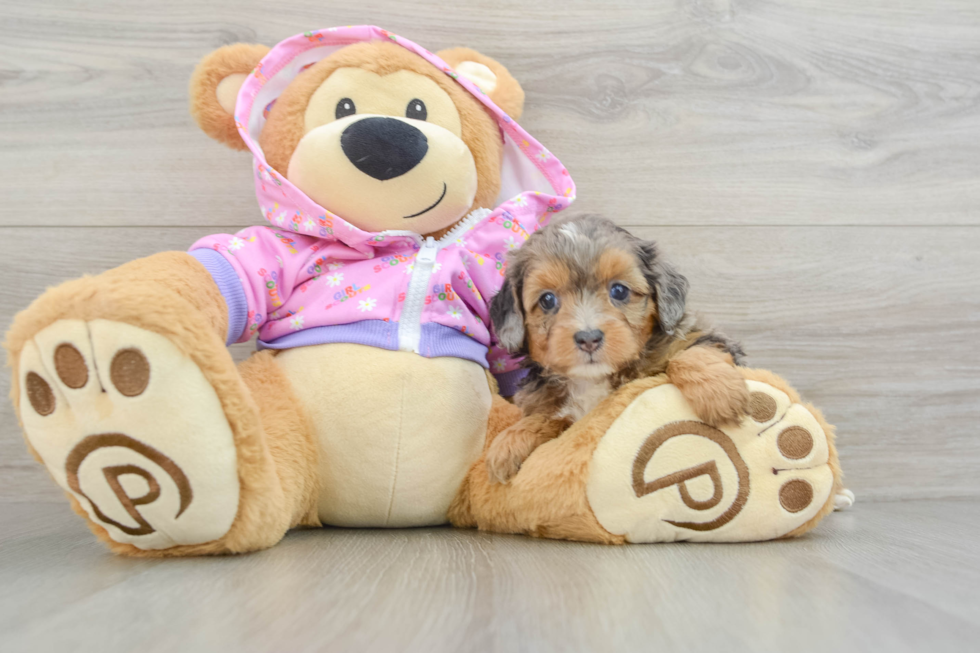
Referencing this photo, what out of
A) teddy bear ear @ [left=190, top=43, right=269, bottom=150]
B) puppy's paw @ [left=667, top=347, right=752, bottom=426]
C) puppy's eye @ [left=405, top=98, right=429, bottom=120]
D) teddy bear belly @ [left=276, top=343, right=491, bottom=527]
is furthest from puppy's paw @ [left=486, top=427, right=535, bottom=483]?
teddy bear ear @ [left=190, top=43, right=269, bottom=150]

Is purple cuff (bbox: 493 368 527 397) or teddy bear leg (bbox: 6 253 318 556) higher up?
teddy bear leg (bbox: 6 253 318 556)

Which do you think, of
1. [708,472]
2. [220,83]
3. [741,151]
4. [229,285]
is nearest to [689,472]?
[708,472]

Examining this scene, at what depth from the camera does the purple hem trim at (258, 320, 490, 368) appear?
1.64 meters

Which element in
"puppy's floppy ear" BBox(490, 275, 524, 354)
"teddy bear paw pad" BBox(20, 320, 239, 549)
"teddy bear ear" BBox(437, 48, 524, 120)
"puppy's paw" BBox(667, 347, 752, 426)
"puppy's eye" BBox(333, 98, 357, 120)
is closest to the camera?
"teddy bear paw pad" BBox(20, 320, 239, 549)

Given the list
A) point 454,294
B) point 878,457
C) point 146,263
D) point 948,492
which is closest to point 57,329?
point 146,263

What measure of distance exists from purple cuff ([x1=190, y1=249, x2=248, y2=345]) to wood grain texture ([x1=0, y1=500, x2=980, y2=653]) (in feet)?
1.66

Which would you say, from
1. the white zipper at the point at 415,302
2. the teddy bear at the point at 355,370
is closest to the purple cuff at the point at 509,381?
the teddy bear at the point at 355,370

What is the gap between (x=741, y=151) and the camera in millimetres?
2254

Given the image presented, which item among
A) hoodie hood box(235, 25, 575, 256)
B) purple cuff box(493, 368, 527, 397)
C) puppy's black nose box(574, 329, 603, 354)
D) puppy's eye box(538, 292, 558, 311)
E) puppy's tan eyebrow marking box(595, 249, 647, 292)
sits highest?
hoodie hood box(235, 25, 575, 256)

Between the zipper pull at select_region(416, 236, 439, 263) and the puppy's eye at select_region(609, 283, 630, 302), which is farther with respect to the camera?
the zipper pull at select_region(416, 236, 439, 263)

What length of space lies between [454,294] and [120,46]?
54.5 inches

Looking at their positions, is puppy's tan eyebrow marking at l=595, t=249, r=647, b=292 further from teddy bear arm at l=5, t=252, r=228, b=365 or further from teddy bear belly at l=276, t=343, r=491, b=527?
teddy bear arm at l=5, t=252, r=228, b=365

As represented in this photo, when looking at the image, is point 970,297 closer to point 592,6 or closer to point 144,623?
point 592,6

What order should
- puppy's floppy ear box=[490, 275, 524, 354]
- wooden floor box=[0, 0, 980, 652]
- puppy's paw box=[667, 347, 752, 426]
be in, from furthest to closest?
wooden floor box=[0, 0, 980, 652]
puppy's floppy ear box=[490, 275, 524, 354]
puppy's paw box=[667, 347, 752, 426]
